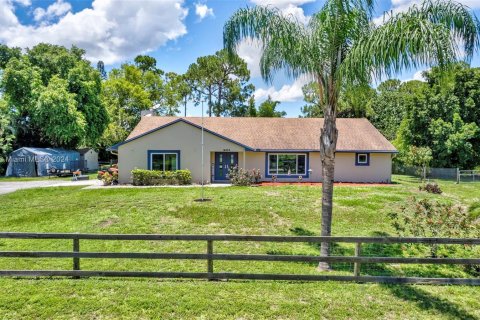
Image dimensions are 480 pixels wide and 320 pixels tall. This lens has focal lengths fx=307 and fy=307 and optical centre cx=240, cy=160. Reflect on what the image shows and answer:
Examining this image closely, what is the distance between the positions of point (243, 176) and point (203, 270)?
41.3 ft

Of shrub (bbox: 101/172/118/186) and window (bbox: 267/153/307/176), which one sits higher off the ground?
window (bbox: 267/153/307/176)

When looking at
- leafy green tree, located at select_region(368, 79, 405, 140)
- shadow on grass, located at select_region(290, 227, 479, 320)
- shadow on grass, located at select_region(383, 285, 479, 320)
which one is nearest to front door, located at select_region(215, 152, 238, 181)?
shadow on grass, located at select_region(290, 227, 479, 320)

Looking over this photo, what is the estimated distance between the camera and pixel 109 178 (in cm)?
1989

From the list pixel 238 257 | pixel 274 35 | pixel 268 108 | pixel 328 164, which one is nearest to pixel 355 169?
pixel 328 164

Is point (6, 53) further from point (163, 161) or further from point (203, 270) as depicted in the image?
point (203, 270)

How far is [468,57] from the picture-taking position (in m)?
6.00

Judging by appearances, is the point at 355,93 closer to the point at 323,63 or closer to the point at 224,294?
the point at 323,63

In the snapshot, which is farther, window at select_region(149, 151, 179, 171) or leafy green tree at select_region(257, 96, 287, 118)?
leafy green tree at select_region(257, 96, 287, 118)

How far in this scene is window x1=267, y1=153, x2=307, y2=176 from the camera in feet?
73.3

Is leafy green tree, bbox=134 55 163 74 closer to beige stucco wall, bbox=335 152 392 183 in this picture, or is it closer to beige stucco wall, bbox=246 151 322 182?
beige stucco wall, bbox=246 151 322 182

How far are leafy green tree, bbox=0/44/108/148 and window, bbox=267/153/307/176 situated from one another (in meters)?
20.6

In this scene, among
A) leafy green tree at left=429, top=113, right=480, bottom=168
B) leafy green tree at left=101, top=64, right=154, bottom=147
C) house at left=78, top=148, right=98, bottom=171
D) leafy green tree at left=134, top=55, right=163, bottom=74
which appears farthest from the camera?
leafy green tree at left=134, top=55, right=163, bottom=74

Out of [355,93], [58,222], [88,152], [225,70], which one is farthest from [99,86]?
[355,93]

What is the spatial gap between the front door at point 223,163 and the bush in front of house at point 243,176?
0.71 metres
